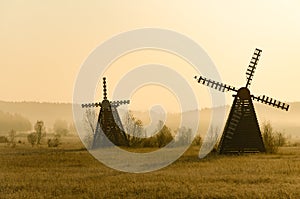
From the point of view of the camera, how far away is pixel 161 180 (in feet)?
87.4

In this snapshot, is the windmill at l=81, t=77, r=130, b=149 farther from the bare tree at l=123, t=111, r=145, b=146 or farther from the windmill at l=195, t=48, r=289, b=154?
the windmill at l=195, t=48, r=289, b=154

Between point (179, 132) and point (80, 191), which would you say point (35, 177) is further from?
point (179, 132)

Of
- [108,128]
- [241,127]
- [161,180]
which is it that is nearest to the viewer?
[161,180]

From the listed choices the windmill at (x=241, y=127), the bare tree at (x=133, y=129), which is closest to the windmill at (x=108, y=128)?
the bare tree at (x=133, y=129)

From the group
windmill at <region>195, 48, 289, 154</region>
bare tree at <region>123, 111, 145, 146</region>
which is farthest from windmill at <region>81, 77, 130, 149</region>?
windmill at <region>195, 48, 289, 154</region>

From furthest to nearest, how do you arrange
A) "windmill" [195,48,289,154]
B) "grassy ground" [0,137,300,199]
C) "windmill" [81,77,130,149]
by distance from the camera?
1. "windmill" [81,77,130,149]
2. "windmill" [195,48,289,154]
3. "grassy ground" [0,137,300,199]

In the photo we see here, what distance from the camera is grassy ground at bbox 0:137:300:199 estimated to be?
22688 millimetres

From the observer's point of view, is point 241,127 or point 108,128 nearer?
point 241,127

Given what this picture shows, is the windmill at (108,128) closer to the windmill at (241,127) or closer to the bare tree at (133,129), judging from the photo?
the bare tree at (133,129)

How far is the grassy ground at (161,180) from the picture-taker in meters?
22.7

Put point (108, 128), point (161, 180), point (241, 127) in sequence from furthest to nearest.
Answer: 1. point (108, 128)
2. point (241, 127)
3. point (161, 180)

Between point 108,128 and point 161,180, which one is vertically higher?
point 108,128

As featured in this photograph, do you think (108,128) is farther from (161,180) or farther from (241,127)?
(161,180)

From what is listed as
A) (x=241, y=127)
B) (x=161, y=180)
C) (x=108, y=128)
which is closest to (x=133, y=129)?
(x=108, y=128)
